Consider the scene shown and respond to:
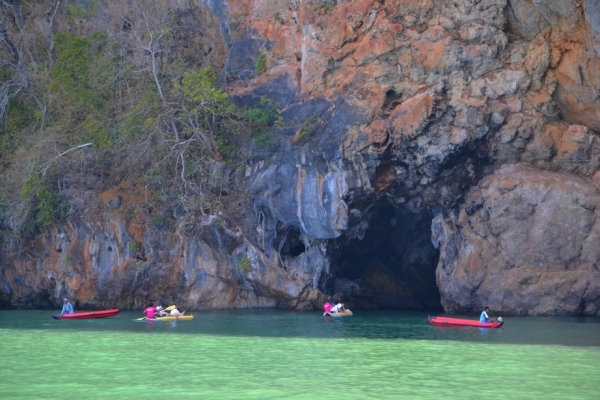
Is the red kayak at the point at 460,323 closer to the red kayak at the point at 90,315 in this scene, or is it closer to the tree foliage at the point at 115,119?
the tree foliage at the point at 115,119

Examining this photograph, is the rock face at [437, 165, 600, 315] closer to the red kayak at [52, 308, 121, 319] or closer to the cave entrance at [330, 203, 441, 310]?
the cave entrance at [330, 203, 441, 310]

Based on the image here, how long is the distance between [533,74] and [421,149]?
463 cm

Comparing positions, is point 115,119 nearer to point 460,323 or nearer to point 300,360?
point 460,323

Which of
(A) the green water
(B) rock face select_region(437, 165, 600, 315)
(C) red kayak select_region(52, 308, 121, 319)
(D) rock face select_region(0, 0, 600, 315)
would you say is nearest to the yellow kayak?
(A) the green water

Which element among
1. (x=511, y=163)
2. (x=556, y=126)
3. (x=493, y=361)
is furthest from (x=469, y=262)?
(x=493, y=361)

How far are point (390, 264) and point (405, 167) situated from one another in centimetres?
723

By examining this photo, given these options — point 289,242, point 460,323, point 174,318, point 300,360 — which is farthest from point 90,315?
point 460,323

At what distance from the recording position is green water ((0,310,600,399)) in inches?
549

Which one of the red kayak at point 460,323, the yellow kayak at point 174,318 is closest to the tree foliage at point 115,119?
the yellow kayak at point 174,318

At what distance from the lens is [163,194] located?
102ft

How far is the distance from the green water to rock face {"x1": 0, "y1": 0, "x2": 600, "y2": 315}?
288 centimetres

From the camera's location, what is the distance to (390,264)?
32.8 m

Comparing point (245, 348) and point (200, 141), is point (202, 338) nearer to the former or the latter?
point (245, 348)

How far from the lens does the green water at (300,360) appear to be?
13938 mm
